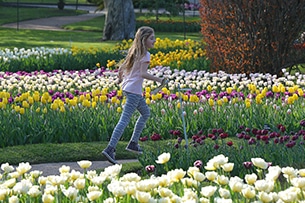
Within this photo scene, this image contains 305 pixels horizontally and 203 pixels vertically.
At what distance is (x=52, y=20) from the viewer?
3734cm

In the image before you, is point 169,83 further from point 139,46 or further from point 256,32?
point 139,46

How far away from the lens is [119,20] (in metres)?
26.0

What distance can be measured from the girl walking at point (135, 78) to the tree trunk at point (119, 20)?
17.5 metres

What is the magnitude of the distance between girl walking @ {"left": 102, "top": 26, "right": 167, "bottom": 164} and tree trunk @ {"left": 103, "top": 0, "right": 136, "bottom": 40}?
57.3ft

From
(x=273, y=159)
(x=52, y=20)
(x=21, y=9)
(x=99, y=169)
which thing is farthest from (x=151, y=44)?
(x=21, y=9)

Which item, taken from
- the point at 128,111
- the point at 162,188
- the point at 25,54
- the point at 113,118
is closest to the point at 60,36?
the point at 25,54

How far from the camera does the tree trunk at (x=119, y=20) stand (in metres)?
25.3

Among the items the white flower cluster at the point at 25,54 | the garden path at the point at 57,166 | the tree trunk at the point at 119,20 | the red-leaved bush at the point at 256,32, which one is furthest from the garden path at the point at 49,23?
the garden path at the point at 57,166

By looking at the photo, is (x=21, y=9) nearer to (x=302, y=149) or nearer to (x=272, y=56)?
(x=272, y=56)

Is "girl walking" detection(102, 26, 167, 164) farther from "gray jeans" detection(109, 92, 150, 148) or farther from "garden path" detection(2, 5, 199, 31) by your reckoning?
"garden path" detection(2, 5, 199, 31)

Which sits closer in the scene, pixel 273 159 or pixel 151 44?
pixel 273 159

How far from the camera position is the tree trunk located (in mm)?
25291

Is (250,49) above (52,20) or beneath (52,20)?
above

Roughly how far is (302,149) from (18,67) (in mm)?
9146
